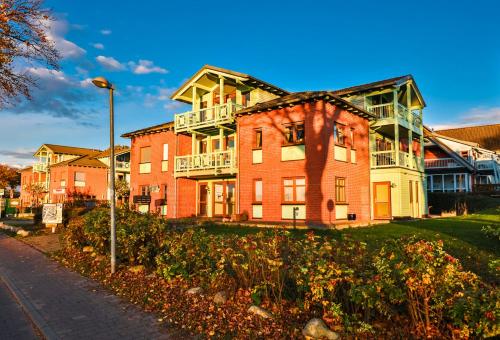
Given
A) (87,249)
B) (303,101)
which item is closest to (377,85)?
(303,101)

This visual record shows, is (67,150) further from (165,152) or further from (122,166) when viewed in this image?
(165,152)

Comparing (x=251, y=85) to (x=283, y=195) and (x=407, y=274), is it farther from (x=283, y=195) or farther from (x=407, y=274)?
(x=407, y=274)

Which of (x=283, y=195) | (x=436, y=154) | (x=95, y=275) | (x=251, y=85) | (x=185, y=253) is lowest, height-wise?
(x=95, y=275)

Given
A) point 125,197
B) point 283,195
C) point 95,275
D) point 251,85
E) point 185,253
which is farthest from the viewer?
point 125,197

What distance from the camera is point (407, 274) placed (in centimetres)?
426

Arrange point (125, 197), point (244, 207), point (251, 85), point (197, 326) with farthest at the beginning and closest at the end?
point (125, 197) → point (251, 85) → point (244, 207) → point (197, 326)

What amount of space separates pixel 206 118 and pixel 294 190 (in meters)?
8.39

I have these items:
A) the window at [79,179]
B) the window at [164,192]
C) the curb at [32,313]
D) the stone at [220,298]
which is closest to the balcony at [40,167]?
the window at [79,179]

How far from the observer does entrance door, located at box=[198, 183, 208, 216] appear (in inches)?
1042

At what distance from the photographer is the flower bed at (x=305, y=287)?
166 inches

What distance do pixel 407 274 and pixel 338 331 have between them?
119 centimetres

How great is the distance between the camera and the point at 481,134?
52.0 m

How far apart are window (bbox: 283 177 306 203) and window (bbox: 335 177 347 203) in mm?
1756

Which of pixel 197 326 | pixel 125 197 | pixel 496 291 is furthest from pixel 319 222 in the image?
pixel 125 197
